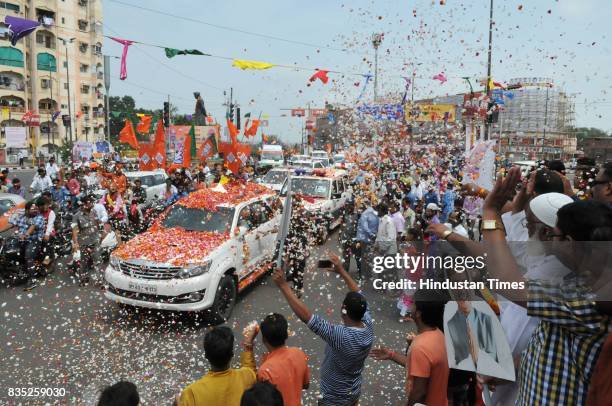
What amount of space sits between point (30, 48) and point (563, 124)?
5542 cm

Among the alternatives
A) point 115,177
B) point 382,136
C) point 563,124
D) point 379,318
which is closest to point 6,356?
point 379,318

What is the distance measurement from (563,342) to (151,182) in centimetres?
1771

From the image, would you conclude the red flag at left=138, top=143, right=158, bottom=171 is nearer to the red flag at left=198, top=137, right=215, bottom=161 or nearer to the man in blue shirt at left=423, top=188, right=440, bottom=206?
the red flag at left=198, top=137, right=215, bottom=161

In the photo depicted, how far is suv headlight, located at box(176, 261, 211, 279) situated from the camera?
20.8 ft

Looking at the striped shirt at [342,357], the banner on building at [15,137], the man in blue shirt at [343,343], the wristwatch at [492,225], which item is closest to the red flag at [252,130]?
the man in blue shirt at [343,343]

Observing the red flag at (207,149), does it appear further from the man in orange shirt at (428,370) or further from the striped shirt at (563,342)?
the striped shirt at (563,342)

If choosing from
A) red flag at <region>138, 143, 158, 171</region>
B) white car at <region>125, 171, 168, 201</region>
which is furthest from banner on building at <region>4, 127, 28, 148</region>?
red flag at <region>138, 143, 158, 171</region>

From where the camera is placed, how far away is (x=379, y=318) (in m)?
7.05

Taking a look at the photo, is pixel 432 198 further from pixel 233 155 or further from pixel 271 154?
pixel 271 154

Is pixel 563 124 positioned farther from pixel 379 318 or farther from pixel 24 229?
pixel 24 229

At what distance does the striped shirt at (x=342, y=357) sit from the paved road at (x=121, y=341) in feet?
5.89

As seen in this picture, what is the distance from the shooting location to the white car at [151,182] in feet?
56.7

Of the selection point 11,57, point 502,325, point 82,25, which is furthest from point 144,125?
point 82,25

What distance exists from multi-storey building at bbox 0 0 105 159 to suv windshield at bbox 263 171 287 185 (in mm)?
39195
